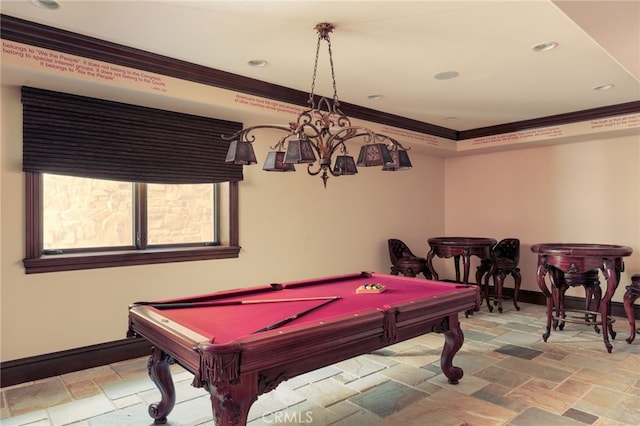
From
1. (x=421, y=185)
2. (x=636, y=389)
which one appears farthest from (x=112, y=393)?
(x=421, y=185)

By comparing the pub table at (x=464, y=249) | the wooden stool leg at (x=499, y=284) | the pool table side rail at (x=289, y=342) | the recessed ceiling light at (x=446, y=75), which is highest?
the recessed ceiling light at (x=446, y=75)

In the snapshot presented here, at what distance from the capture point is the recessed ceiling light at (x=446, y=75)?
373cm

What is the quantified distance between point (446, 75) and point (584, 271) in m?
2.33

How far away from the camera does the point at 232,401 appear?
1784mm

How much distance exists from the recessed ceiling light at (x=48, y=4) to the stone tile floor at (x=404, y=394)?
2575mm

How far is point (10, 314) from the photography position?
10.3 feet

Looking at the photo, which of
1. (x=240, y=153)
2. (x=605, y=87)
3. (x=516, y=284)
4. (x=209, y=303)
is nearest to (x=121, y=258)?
(x=209, y=303)

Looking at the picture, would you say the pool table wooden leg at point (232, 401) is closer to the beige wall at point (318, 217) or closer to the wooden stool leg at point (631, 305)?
the beige wall at point (318, 217)

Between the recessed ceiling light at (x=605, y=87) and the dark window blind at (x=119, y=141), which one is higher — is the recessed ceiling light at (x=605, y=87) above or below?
above

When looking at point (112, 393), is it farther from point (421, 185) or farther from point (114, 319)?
point (421, 185)

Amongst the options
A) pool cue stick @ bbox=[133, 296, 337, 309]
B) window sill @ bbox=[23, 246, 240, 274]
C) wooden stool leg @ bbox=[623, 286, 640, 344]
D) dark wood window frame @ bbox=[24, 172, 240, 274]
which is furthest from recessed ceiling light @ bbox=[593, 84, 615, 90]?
window sill @ bbox=[23, 246, 240, 274]

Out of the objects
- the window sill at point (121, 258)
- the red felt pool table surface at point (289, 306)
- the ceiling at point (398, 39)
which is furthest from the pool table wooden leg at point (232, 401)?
the window sill at point (121, 258)

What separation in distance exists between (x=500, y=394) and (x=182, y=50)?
3486 millimetres

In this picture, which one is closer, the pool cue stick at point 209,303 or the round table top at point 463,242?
the pool cue stick at point 209,303
